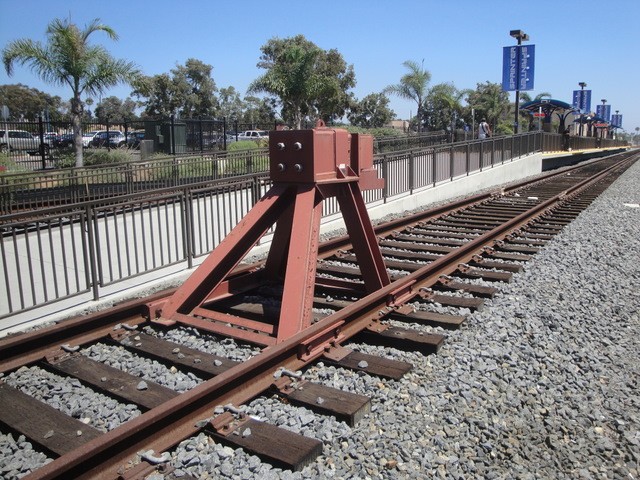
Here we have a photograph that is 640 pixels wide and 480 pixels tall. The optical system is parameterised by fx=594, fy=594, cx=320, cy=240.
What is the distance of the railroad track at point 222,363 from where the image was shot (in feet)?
11.2

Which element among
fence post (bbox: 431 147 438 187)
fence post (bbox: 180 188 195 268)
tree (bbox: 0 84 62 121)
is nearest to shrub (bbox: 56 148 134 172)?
fence post (bbox: 431 147 438 187)

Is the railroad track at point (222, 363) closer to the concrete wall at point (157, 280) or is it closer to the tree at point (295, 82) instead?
the concrete wall at point (157, 280)

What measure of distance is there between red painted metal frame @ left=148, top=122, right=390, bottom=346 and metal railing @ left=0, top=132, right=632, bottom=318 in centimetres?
163

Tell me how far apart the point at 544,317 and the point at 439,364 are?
176 cm

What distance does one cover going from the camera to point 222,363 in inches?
184

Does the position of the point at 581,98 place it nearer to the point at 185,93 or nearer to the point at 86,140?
the point at 185,93

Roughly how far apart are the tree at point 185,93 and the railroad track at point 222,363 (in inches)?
2713

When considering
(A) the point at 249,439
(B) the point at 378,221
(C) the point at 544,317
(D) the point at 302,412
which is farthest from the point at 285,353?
(B) the point at 378,221

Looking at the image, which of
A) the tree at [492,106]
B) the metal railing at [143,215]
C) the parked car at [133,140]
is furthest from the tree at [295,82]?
the tree at [492,106]

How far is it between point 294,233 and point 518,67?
98.5ft

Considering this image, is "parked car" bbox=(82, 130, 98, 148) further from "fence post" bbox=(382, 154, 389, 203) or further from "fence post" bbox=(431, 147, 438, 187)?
"fence post" bbox=(382, 154, 389, 203)

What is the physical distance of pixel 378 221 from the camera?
1302cm

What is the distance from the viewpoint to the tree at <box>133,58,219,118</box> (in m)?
73.6

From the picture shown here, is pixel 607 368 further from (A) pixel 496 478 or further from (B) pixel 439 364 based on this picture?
(A) pixel 496 478
